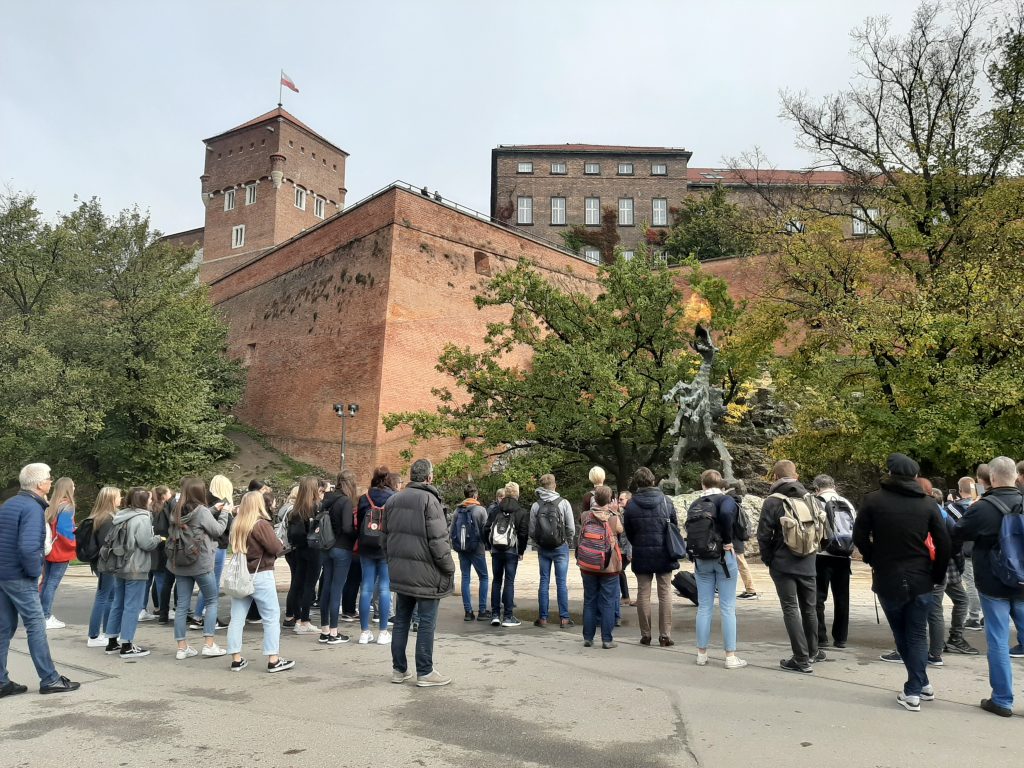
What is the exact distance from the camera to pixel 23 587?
5.46 m

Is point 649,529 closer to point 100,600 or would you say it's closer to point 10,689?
point 10,689

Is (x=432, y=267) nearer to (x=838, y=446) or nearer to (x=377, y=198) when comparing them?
(x=377, y=198)

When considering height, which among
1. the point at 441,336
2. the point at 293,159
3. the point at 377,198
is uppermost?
the point at 293,159

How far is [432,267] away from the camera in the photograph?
31766 millimetres

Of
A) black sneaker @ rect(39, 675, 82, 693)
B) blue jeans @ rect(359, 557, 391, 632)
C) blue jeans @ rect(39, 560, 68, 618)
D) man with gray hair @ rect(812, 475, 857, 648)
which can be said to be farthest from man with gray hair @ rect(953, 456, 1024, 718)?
blue jeans @ rect(39, 560, 68, 618)

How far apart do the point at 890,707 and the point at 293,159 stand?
183ft

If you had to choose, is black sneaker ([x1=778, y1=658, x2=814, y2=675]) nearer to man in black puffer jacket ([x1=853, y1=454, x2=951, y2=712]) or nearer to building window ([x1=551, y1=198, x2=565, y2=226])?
man in black puffer jacket ([x1=853, y1=454, x2=951, y2=712])

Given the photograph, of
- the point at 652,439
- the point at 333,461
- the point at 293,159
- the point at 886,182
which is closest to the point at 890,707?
the point at 886,182

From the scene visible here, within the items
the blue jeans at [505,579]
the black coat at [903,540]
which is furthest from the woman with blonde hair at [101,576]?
the black coat at [903,540]

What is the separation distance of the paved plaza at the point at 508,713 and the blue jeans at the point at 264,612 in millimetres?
251

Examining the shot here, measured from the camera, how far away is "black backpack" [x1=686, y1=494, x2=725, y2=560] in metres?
6.40

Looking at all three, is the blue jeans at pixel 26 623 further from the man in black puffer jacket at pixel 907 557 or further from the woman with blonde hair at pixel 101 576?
the man in black puffer jacket at pixel 907 557

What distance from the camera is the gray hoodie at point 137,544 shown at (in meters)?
6.79

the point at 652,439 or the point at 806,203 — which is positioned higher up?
the point at 806,203
